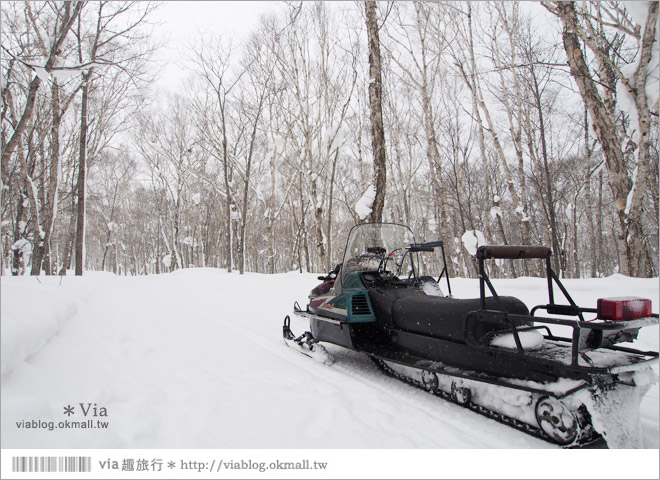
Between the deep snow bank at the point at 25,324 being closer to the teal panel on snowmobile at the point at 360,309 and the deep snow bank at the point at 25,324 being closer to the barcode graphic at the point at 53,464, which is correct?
the barcode graphic at the point at 53,464

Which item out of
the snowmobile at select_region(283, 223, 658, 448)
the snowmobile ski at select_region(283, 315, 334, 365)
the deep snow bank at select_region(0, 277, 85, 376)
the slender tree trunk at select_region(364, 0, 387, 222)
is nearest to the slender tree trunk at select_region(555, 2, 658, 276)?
the snowmobile at select_region(283, 223, 658, 448)

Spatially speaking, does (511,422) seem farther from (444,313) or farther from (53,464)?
(53,464)

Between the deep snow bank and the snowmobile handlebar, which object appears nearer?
the deep snow bank

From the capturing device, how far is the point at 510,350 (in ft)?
7.91

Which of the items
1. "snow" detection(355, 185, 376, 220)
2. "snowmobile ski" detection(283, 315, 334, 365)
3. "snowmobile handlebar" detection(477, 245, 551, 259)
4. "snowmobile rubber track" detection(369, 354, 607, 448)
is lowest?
"snowmobile rubber track" detection(369, 354, 607, 448)

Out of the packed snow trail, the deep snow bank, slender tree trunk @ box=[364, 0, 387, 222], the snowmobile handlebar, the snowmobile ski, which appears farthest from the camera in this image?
slender tree trunk @ box=[364, 0, 387, 222]

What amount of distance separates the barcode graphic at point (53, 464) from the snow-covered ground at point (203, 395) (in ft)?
0.31

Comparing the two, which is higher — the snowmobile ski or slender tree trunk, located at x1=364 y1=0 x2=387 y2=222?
slender tree trunk, located at x1=364 y1=0 x2=387 y2=222

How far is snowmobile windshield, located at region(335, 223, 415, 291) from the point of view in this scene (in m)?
4.17

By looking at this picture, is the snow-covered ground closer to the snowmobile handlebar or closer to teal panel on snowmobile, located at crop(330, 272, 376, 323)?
teal panel on snowmobile, located at crop(330, 272, 376, 323)

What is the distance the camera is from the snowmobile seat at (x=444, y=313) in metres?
2.57

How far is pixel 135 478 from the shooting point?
1573mm

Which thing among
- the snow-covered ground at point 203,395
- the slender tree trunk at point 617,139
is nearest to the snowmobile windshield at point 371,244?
the snow-covered ground at point 203,395

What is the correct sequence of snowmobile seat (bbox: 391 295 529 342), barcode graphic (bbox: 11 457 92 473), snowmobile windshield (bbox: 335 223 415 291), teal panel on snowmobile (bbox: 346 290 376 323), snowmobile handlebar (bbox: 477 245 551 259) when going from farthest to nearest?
snowmobile windshield (bbox: 335 223 415 291)
teal panel on snowmobile (bbox: 346 290 376 323)
snowmobile seat (bbox: 391 295 529 342)
snowmobile handlebar (bbox: 477 245 551 259)
barcode graphic (bbox: 11 457 92 473)
